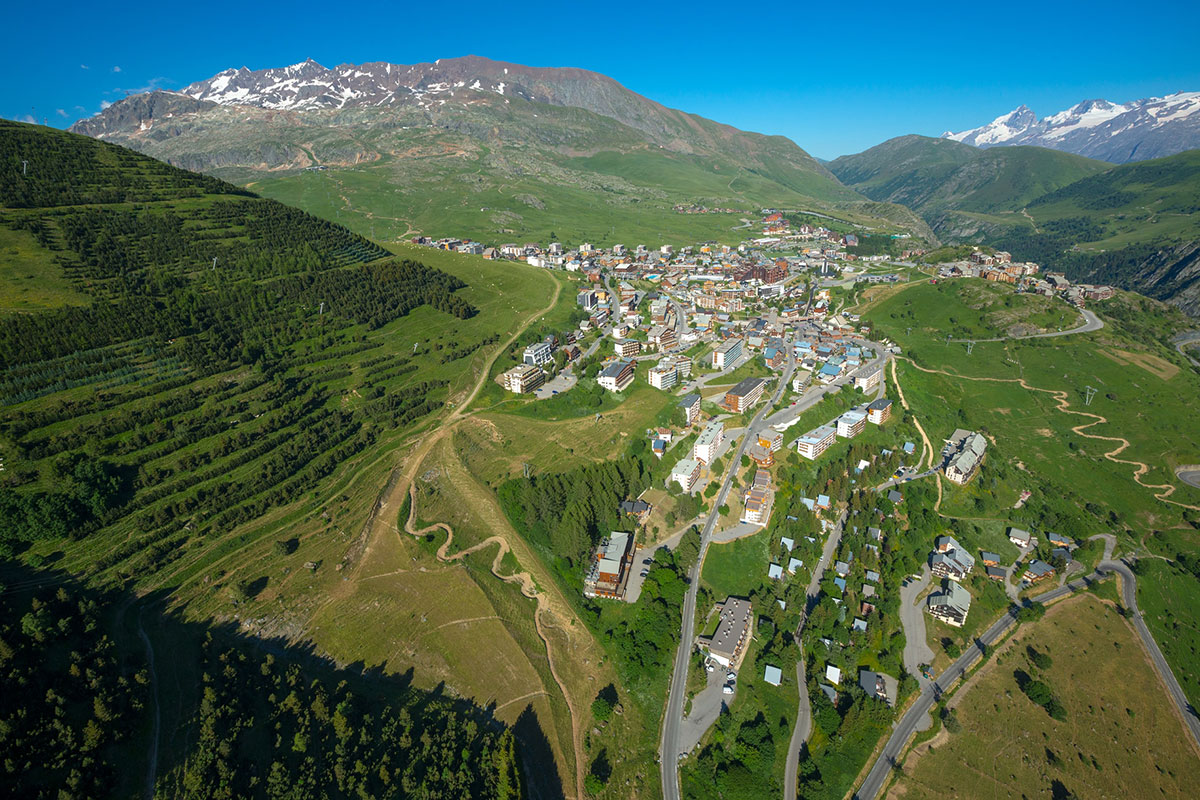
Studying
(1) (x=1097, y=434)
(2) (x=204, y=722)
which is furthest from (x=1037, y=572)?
(2) (x=204, y=722)

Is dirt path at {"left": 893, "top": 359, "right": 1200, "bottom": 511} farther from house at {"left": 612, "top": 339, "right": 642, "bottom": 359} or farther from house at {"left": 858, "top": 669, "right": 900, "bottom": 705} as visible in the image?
house at {"left": 858, "top": 669, "right": 900, "bottom": 705}

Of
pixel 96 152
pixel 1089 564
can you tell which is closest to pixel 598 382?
pixel 1089 564

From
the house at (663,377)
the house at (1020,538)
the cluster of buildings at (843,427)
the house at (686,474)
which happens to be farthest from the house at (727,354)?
the house at (1020,538)

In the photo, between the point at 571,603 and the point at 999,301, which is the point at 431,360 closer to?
the point at 571,603

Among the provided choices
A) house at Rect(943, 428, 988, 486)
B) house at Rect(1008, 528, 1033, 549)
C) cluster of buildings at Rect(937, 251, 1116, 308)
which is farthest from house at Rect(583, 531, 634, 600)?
cluster of buildings at Rect(937, 251, 1116, 308)

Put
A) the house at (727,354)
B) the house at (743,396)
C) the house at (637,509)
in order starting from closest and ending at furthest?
the house at (637,509) → the house at (743,396) → the house at (727,354)

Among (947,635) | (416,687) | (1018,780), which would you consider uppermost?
(416,687)

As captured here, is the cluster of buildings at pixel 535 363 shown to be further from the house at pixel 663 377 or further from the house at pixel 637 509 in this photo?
the house at pixel 637 509
